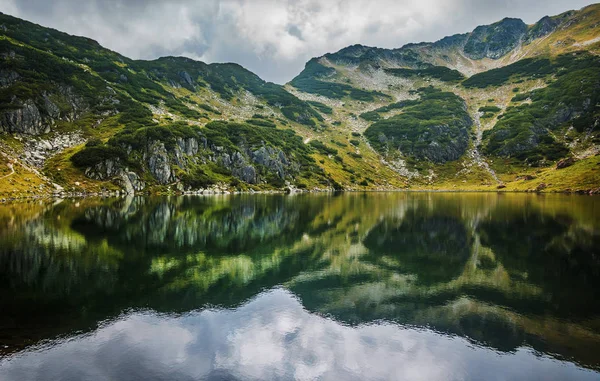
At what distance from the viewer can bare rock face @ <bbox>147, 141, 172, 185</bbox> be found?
469 feet

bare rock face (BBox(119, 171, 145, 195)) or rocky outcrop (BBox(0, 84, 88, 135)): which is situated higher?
rocky outcrop (BBox(0, 84, 88, 135))

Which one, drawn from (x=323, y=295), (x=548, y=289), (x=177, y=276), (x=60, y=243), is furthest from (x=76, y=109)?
(x=548, y=289)

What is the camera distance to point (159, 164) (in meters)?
144

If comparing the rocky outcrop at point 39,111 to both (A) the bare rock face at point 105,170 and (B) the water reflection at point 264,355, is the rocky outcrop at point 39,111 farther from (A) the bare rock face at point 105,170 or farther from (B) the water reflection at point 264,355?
(B) the water reflection at point 264,355

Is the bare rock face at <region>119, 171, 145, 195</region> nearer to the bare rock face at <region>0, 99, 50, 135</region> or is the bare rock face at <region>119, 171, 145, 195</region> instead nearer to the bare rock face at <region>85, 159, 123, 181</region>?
the bare rock face at <region>85, 159, 123, 181</region>

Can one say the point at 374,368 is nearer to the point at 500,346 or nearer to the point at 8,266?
the point at 500,346

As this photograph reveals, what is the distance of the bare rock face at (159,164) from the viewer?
14288 centimetres

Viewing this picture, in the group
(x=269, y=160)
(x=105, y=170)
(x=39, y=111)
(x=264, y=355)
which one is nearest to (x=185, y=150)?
(x=105, y=170)

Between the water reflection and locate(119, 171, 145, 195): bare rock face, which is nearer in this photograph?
the water reflection

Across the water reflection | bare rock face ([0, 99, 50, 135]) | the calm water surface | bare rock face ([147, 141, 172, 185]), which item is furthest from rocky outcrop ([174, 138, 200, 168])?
the water reflection

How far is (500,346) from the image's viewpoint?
17672 mm

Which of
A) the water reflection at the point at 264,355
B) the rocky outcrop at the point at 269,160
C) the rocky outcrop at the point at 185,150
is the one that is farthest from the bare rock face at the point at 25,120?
the water reflection at the point at 264,355

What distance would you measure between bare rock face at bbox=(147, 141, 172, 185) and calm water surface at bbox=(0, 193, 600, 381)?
10098 centimetres

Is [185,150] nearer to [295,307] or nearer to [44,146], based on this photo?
[44,146]
